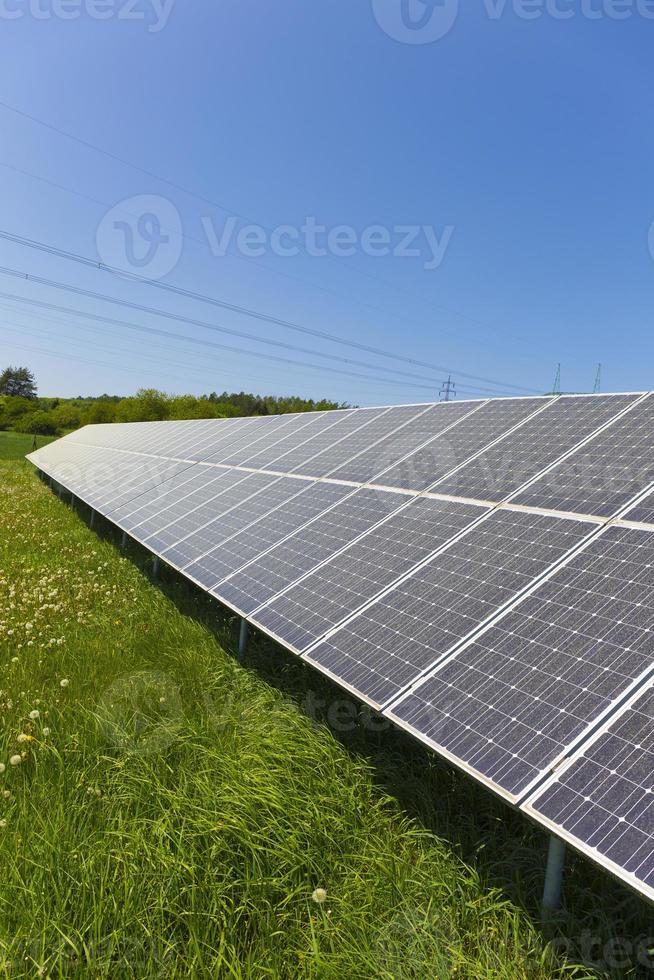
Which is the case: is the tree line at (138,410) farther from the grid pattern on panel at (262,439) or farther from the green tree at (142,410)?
the grid pattern on panel at (262,439)

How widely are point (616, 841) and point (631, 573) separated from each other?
210 centimetres

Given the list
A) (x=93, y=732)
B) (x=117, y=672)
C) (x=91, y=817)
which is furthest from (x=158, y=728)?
(x=117, y=672)

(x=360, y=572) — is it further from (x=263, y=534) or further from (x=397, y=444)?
(x=397, y=444)

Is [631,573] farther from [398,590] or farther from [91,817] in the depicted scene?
[91,817]

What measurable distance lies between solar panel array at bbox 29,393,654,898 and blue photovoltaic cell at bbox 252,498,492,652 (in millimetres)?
23

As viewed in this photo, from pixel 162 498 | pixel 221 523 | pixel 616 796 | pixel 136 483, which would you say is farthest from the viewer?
pixel 136 483

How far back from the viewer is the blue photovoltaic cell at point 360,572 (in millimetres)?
5926

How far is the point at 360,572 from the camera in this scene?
6398 millimetres

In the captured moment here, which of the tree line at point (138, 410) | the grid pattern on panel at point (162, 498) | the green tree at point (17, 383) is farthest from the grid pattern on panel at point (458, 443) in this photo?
the green tree at point (17, 383)

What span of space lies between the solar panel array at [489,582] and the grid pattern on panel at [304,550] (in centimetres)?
3

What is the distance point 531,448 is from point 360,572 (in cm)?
272

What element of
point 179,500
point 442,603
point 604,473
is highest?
point 604,473

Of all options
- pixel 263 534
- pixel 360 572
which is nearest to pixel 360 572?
pixel 360 572

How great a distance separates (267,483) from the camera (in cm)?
1066
